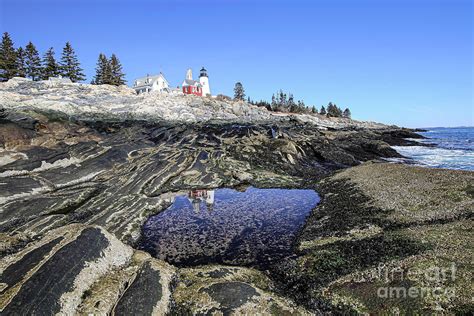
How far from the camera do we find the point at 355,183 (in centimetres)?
2448

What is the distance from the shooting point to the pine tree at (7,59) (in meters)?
92.6

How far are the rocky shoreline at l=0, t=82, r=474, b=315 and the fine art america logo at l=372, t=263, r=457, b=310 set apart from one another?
166 millimetres

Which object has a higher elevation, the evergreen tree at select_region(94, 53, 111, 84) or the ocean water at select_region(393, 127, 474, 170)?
the evergreen tree at select_region(94, 53, 111, 84)

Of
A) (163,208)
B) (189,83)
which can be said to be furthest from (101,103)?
(189,83)

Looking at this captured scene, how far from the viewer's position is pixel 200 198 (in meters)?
25.0

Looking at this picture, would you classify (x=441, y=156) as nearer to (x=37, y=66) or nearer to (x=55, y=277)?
(x=55, y=277)

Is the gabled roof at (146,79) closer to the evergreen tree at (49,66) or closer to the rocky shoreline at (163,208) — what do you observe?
the evergreen tree at (49,66)

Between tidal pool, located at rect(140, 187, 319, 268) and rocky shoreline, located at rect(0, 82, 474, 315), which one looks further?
tidal pool, located at rect(140, 187, 319, 268)

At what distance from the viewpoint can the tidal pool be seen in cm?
1466

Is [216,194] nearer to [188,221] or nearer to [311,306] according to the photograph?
[188,221]

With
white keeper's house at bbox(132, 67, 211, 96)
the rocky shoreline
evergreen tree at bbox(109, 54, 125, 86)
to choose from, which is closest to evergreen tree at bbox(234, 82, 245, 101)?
white keeper's house at bbox(132, 67, 211, 96)

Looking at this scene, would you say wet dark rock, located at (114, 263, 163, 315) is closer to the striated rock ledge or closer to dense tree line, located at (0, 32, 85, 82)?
the striated rock ledge

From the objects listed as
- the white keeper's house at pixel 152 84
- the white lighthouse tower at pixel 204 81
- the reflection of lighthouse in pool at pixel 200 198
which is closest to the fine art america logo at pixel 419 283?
the reflection of lighthouse in pool at pixel 200 198

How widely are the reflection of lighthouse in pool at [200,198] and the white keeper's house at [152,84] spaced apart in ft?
365
